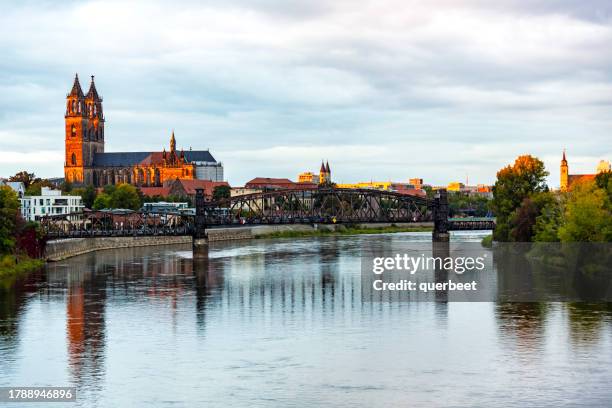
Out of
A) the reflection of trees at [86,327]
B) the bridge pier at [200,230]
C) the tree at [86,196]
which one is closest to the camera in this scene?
the reflection of trees at [86,327]

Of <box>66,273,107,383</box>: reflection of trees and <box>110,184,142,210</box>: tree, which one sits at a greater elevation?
<box>110,184,142,210</box>: tree

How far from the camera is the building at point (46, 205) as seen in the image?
119 m

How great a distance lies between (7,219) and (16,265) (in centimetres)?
333

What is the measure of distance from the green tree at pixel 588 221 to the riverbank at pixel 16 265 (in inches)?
1445

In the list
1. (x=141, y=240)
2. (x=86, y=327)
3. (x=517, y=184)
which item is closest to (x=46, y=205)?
(x=141, y=240)

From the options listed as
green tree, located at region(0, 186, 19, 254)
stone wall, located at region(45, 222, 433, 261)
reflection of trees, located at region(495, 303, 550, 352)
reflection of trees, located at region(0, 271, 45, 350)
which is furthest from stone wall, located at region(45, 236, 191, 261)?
reflection of trees, located at region(495, 303, 550, 352)

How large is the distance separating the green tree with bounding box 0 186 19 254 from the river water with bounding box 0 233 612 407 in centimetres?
796

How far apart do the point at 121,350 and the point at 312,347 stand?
24.8 ft

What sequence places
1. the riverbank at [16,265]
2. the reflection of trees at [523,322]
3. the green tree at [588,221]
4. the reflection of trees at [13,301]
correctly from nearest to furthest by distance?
1. the reflection of trees at [523,322]
2. the reflection of trees at [13,301]
3. the green tree at [588,221]
4. the riverbank at [16,265]

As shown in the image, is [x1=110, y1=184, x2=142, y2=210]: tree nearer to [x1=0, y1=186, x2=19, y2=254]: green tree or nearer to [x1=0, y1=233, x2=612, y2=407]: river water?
[x1=0, y1=186, x2=19, y2=254]: green tree

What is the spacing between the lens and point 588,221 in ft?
209

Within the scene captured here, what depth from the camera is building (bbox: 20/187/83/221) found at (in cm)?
11919

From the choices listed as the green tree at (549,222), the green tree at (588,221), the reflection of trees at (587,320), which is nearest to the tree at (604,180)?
the green tree at (549,222)

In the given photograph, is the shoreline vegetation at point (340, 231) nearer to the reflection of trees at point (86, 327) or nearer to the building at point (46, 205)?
the building at point (46, 205)
